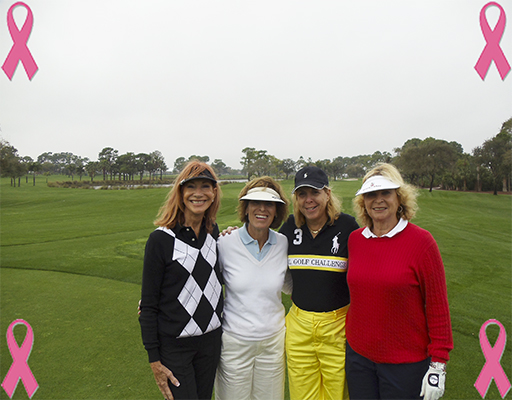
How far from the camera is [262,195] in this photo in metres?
2.38

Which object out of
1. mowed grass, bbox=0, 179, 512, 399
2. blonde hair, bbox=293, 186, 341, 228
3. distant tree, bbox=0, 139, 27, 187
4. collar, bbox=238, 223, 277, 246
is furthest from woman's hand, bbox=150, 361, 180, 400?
distant tree, bbox=0, 139, 27, 187

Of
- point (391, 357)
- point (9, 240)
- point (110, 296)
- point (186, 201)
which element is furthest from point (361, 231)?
point (9, 240)

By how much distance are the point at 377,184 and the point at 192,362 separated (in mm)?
2014

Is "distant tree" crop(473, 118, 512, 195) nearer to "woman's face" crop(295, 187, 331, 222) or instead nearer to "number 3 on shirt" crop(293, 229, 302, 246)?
"woman's face" crop(295, 187, 331, 222)

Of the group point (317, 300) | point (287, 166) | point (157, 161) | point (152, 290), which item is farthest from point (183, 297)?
point (287, 166)

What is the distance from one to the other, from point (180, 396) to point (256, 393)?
64cm

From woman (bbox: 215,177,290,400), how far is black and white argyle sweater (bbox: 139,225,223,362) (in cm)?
25

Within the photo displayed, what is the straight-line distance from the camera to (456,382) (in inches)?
117

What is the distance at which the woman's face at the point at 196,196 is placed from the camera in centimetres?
224

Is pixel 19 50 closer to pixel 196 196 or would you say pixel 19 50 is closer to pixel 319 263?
pixel 196 196

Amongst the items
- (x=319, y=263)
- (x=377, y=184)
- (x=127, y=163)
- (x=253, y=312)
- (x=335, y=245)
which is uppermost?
(x=127, y=163)

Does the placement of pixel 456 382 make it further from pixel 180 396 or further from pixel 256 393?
pixel 180 396

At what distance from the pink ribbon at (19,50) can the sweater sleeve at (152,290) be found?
2724 millimetres

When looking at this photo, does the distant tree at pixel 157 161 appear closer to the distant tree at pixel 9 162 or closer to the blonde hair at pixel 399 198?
the distant tree at pixel 9 162
